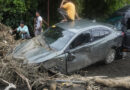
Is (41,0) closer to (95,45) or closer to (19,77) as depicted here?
(95,45)

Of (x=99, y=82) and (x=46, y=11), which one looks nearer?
(x=99, y=82)

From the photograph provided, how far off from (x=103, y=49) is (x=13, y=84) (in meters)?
3.52

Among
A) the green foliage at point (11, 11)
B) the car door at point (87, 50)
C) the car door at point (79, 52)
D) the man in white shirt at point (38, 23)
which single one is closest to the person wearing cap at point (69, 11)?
the car door at point (87, 50)

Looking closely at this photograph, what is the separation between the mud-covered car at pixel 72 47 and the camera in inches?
276

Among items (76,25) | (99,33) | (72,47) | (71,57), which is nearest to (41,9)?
(76,25)

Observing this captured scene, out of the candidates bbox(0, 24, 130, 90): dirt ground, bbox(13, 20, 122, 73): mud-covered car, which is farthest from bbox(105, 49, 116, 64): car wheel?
bbox(0, 24, 130, 90): dirt ground

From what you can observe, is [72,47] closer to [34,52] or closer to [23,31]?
[34,52]

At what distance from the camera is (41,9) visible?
43.2 ft

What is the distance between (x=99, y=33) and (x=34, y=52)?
2.41m

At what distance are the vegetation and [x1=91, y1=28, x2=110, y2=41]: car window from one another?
146 inches

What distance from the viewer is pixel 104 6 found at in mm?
13266

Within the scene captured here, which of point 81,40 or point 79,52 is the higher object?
point 81,40

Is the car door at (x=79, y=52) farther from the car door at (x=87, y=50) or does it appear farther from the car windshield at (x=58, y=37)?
the car windshield at (x=58, y=37)

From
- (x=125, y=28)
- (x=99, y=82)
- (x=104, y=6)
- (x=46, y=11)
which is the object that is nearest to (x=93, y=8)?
(x=104, y=6)
